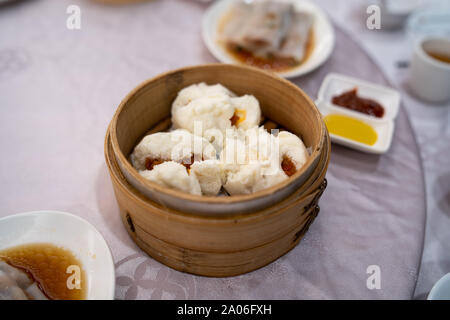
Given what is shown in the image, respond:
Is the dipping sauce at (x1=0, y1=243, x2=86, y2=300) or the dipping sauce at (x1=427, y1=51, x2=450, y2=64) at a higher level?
the dipping sauce at (x1=427, y1=51, x2=450, y2=64)

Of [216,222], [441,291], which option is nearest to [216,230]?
[216,222]

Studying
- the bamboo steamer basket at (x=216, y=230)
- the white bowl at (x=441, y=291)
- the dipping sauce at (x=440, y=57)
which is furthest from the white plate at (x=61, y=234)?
the dipping sauce at (x=440, y=57)

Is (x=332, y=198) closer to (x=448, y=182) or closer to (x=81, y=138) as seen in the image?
(x=448, y=182)

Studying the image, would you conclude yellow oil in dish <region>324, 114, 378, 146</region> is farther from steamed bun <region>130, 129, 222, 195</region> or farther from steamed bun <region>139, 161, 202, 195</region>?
steamed bun <region>139, 161, 202, 195</region>

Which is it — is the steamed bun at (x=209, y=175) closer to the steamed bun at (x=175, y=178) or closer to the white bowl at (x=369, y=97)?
the steamed bun at (x=175, y=178)

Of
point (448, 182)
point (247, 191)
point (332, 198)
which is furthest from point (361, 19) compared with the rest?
point (247, 191)

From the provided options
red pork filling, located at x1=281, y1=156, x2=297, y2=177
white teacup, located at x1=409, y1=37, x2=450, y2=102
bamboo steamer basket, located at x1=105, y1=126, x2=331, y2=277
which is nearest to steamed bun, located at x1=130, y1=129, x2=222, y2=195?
bamboo steamer basket, located at x1=105, y1=126, x2=331, y2=277

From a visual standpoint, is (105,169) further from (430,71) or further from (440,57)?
(440,57)
